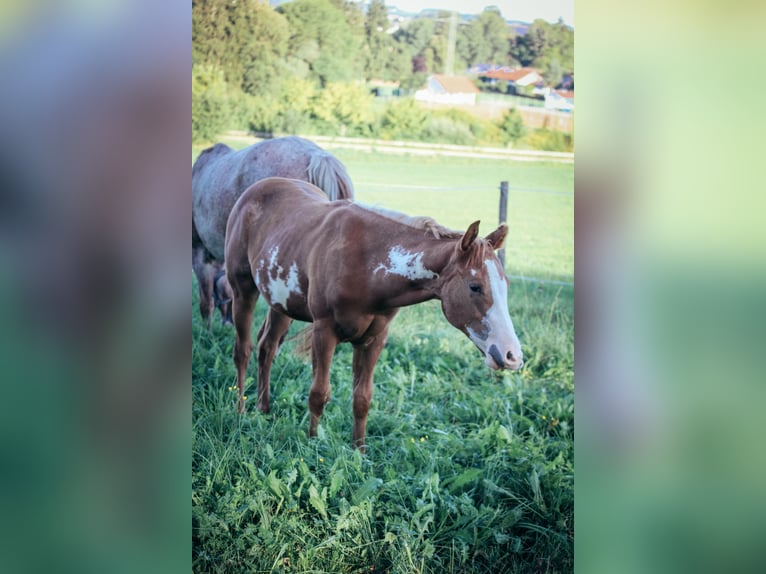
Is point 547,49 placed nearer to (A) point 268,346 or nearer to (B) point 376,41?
(B) point 376,41

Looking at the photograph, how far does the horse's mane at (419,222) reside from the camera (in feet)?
8.79

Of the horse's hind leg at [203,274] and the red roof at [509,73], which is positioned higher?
the red roof at [509,73]

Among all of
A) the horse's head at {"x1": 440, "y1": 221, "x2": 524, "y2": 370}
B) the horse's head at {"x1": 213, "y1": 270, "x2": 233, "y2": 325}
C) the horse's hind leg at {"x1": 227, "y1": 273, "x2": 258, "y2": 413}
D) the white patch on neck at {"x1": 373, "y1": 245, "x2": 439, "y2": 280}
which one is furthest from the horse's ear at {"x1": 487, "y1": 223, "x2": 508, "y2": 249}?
the horse's head at {"x1": 213, "y1": 270, "x2": 233, "y2": 325}

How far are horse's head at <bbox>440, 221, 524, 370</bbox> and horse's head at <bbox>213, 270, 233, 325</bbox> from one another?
0.85 meters

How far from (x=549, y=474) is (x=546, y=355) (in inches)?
17.5

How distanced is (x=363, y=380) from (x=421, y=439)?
0.31 meters

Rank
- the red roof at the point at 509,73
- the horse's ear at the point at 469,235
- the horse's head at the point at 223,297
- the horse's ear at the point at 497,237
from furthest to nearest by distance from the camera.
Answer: the horse's head at the point at 223,297, the red roof at the point at 509,73, the horse's ear at the point at 497,237, the horse's ear at the point at 469,235

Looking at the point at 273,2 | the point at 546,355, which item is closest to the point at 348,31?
the point at 273,2

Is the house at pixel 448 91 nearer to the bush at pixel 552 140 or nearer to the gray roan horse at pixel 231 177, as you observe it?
the bush at pixel 552 140

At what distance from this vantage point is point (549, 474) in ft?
9.39

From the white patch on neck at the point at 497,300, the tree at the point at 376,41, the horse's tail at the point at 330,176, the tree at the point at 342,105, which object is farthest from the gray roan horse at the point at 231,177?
the white patch on neck at the point at 497,300

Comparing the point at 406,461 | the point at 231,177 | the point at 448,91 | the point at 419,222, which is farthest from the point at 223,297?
the point at 448,91

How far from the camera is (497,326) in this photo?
266 centimetres
